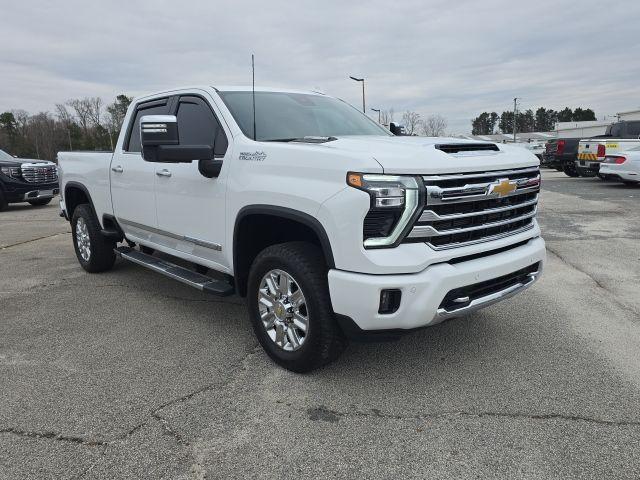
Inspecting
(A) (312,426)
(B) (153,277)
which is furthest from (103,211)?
(A) (312,426)

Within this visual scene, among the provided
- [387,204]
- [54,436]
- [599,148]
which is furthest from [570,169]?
[54,436]

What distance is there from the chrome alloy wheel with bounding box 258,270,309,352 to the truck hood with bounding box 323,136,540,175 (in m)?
0.91

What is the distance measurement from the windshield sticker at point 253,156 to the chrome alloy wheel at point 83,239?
3252mm

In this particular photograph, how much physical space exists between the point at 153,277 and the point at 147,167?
178cm

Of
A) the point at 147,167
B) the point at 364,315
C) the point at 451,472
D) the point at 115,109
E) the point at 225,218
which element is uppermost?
the point at 115,109

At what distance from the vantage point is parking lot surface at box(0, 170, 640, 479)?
2.52 m

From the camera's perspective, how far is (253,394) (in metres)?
3.18

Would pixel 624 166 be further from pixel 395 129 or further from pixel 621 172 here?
pixel 395 129

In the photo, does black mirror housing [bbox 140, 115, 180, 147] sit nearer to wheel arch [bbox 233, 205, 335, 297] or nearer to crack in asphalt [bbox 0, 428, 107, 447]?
wheel arch [bbox 233, 205, 335, 297]

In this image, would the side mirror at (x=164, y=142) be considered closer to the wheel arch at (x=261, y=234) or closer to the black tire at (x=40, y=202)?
the wheel arch at (x=261, y=234)

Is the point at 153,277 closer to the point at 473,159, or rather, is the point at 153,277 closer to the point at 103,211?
the point at 103,211

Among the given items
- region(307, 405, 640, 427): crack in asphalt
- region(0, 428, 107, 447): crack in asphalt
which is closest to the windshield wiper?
region(307, 405, 640, 427): crack in asphalt

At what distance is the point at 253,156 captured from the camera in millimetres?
3500

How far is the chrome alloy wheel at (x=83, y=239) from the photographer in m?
6.12
